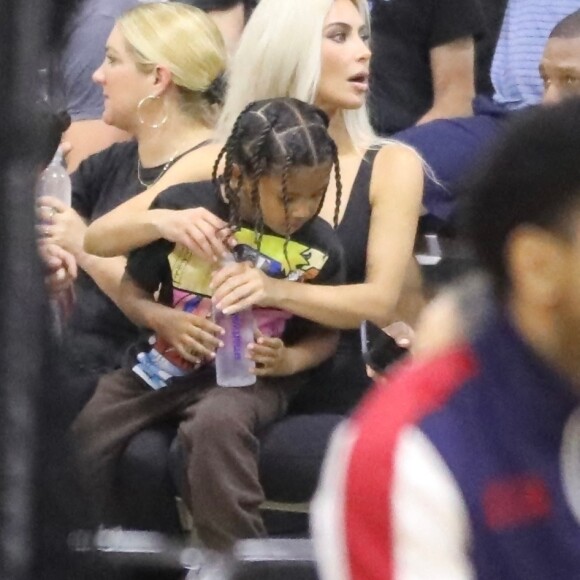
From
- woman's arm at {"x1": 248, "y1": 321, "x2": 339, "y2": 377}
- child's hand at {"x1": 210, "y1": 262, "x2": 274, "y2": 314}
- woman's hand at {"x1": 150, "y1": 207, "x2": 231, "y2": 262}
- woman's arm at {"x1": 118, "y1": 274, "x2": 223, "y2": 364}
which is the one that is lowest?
woman's arm at {"x1": 248, "y1": 321, "x2": 339, "y2": 377}

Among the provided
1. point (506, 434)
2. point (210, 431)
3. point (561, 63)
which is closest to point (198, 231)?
point (210, 431)

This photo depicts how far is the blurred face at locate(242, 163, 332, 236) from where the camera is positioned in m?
1.75

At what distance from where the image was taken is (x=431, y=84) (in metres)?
2.42

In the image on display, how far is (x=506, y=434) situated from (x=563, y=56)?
4.73 feet

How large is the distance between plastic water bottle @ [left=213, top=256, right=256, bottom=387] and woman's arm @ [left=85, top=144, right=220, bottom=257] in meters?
0.12

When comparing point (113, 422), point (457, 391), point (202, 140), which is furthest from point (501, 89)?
point (457, 391)

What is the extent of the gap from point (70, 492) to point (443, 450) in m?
0.23

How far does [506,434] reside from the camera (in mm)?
792

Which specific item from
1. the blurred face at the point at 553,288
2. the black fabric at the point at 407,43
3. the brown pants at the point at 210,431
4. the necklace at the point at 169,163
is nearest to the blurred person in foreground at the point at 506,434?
the blurred face at the point at 553,288

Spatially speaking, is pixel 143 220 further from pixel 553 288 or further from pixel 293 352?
pixel 553 288

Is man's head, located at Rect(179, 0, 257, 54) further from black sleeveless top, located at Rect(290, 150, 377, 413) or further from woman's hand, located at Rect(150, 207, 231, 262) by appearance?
woman's hand, located at Rect(150, 207, 231, 262)

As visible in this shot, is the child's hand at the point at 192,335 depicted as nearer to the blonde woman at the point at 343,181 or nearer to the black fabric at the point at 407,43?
the blonde woman at the point at 343,181

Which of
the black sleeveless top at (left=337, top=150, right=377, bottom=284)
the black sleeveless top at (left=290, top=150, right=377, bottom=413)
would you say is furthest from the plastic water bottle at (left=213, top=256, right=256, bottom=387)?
the black sleeveless top at (left=337, top=150, right=377, bottom=284)

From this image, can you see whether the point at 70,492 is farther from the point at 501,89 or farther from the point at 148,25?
the point at 501,89
